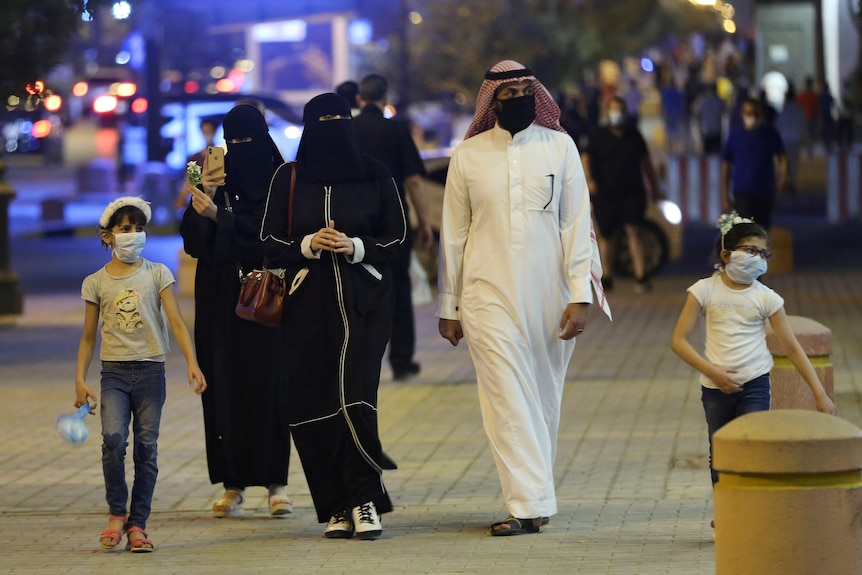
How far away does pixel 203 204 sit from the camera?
24.2ft

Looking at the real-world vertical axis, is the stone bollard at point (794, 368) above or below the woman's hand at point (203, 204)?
below

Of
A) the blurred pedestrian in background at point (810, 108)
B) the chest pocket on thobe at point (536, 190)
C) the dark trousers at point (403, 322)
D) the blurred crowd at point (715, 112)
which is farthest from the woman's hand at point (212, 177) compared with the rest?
the blurred pedestrian in background at point (810, 108)

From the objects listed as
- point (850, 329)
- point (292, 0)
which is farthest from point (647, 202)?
point (292, 0)

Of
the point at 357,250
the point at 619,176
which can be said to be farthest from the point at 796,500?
the point at 619,176

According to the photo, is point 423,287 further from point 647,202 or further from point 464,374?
point 647,202

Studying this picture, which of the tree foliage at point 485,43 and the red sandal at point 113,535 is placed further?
the tree foliage at point 485,43

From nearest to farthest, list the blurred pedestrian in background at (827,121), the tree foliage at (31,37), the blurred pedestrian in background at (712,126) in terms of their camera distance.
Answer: the tree foliage at (31,37), the blurred pedestrian in background at (712,126), the blurred pedestrian in background at (827,121)

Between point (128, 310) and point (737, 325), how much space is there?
238 centimetres

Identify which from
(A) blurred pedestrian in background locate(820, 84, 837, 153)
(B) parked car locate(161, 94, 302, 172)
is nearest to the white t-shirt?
(B) parked car locate(161, 94, 302, 172)

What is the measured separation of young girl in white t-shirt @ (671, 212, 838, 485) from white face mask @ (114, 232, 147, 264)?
2.13 m

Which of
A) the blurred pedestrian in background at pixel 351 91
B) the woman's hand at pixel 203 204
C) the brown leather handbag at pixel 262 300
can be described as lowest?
the brown leather handbag at pixel 262 300

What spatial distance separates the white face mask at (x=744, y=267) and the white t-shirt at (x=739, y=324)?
2.0 inches

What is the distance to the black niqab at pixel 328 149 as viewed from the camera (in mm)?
7117

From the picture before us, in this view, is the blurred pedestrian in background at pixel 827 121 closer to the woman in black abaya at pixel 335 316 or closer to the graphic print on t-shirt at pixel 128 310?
the woman in black abaya at pixel 335 316
